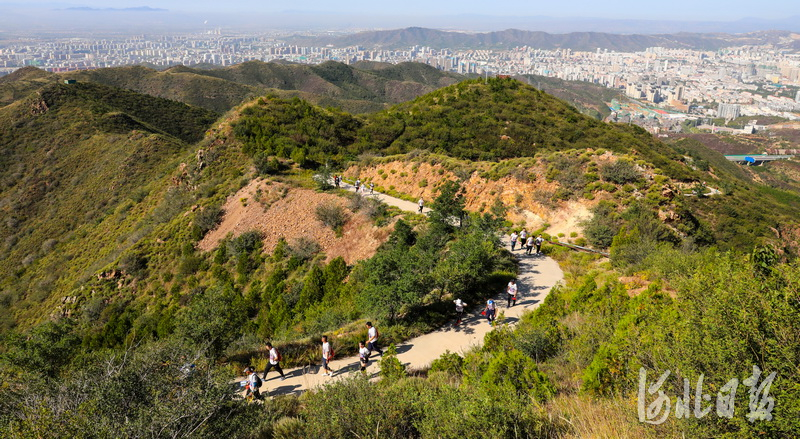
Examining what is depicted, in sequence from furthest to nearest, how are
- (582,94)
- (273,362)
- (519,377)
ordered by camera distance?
(582,94) → (273,362) → (519,377)

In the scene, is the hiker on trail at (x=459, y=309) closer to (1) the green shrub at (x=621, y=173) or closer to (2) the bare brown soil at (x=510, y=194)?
(2) the bare brown soil at (x=510, y=194)

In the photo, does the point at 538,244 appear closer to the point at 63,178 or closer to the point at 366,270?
the point at 366,270

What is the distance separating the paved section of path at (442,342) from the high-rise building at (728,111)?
192196 mm

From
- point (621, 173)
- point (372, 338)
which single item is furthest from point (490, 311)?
point (621, 173)

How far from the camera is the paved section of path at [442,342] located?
7.99m

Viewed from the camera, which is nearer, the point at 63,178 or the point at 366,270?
the point at 366,270

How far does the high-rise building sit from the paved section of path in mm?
192196

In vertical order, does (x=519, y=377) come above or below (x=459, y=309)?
above

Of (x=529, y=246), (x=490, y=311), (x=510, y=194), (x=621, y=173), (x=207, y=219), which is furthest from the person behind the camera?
(x=207, y=219)

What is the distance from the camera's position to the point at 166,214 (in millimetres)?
23859

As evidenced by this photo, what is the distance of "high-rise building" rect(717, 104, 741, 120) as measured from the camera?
15650cm

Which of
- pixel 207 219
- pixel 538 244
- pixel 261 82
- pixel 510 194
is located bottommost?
pixel 207 219

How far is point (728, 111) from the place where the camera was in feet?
518

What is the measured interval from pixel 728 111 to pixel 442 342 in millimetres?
202057
